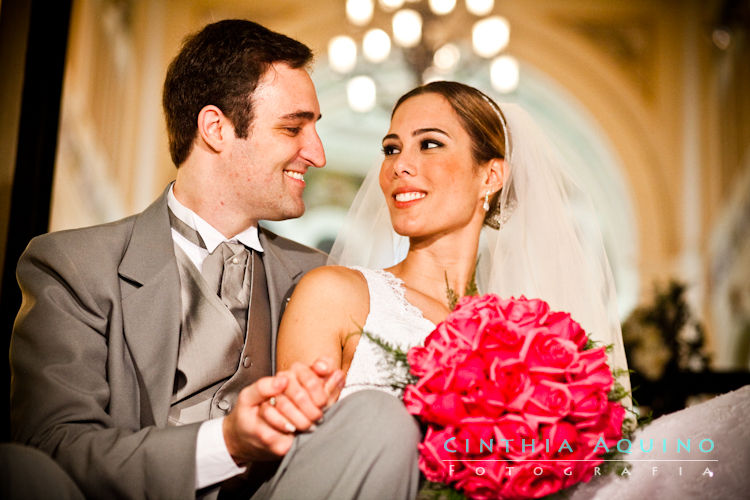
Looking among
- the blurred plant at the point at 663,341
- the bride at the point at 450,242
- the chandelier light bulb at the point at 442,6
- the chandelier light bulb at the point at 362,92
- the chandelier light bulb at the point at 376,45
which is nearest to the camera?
the bride at the point at 450,242

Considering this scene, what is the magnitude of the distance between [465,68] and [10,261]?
14.4 ft

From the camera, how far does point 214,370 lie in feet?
6.15

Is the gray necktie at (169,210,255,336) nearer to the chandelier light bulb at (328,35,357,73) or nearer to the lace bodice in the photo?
the lace bodice

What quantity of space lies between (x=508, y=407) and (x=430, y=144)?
3.93ft

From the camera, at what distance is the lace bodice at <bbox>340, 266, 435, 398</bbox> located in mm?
1928

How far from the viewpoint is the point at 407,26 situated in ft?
17.2

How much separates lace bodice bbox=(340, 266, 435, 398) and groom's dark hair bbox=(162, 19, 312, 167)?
71cm

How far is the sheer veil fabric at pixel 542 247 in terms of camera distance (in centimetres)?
231

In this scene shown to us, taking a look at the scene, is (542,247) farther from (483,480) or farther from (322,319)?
(483,480)

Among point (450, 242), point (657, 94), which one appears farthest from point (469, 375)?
point (657, 94)

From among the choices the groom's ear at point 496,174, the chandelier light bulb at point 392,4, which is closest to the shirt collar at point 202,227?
the groom's ear at point 496,174

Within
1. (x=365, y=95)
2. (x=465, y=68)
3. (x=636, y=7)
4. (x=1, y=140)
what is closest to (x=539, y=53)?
(x=636, y=7)

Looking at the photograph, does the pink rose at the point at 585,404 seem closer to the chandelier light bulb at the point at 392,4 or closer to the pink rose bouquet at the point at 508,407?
the pink rose bouquet at the point at 508,407

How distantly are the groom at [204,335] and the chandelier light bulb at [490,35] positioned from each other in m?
3.36
